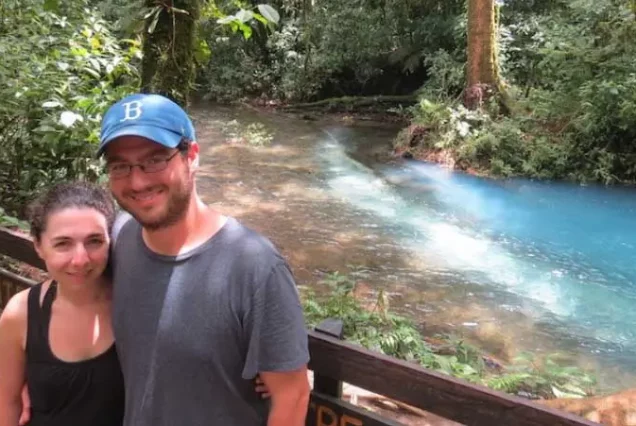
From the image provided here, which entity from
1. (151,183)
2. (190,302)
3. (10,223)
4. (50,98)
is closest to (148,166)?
(151,183)

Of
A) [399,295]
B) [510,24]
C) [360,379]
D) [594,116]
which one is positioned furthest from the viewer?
[510,24]

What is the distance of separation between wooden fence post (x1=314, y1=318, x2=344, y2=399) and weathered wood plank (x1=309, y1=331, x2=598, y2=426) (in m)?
0.03

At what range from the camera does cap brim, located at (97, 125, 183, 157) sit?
158 centimetres


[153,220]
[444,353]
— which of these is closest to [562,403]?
[444,353]

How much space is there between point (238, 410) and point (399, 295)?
5272 mm

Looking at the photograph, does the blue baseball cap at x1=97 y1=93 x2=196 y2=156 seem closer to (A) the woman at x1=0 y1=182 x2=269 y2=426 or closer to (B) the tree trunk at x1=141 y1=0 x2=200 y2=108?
(A) the woman at x1=0 y1=182 x2=269 y2=426

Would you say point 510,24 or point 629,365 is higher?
point 510,24

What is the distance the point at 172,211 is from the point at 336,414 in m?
0.88

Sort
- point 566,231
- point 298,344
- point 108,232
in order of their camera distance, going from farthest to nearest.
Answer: point 566,231 → point 108,232 → point 298,344

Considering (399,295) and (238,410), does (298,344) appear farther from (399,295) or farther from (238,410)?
(399,295)

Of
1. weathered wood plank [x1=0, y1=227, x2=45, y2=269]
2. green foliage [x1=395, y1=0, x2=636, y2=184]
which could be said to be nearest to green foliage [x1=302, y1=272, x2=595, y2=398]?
weathered wood plank [x1=0, y1=227, x2=45, y2=269]

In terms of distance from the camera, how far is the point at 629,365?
18.3 ft

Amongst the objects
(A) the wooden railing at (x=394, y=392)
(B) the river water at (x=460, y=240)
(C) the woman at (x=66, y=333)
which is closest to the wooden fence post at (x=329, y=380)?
(A) the wooden railing at (x=394, y=392)

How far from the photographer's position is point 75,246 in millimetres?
1797
